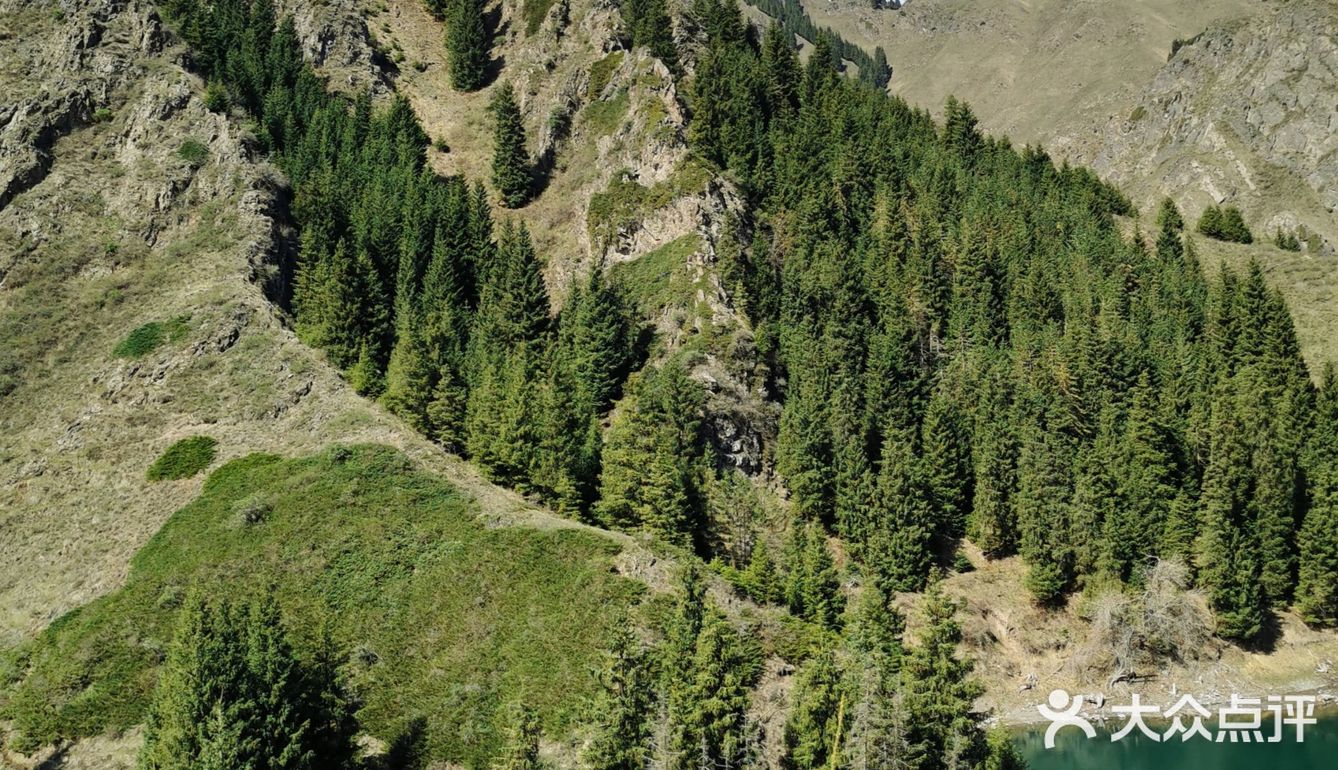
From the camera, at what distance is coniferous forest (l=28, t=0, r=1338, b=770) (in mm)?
40719

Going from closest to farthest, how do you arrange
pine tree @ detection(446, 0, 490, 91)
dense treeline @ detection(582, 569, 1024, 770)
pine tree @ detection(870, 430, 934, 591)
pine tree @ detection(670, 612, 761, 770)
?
dense treeline @ detection(582, 569, 1024, 770)
pine tree @ detection(670, 612, 761, 770)
pine tree @ detection(870, 430, 934, 591)
pine tree @ detection(446, 0, 490, 91)

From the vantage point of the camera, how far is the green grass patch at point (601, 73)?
11706cm

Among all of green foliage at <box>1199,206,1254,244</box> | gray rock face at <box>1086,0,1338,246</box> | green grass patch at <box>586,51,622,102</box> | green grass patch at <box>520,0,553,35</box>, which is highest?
gray rock face at <box>1086,0,1338,246</box>

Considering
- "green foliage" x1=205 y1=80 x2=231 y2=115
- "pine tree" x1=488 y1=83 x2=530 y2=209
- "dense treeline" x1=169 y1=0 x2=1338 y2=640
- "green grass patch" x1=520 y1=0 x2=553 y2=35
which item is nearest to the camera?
"dense treeline" x1=169 y1=0 x2=1338 y2=640

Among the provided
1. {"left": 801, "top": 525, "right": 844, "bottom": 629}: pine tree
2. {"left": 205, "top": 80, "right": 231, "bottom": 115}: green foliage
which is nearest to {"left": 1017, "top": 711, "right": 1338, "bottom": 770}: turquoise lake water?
{"left": 801, "top": 525, "right": 844, "bottom": 629}: pine tree

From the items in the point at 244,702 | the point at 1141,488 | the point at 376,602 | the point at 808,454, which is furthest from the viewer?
the point at 808,454

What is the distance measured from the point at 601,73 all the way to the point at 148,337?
226ft

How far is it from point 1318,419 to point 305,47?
141519 mm

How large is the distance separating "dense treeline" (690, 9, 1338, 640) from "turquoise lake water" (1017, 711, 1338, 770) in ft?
36.2

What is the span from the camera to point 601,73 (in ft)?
388

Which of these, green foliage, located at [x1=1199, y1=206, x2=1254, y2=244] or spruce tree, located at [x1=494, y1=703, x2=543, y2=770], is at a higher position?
green foliage, located at [x1=1199, y1=206, x2=1254, y2=244]

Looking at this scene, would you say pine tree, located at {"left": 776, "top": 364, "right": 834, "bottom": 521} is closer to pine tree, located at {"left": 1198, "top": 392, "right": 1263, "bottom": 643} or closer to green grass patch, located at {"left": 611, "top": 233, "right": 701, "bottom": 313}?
green grass patch, located at {"left": 611, "top": 233, "right": 701, "bottom": 313}

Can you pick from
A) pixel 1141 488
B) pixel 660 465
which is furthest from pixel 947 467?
pixel 660 465

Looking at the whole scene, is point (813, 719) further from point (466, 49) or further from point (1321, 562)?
point (466, 49)
